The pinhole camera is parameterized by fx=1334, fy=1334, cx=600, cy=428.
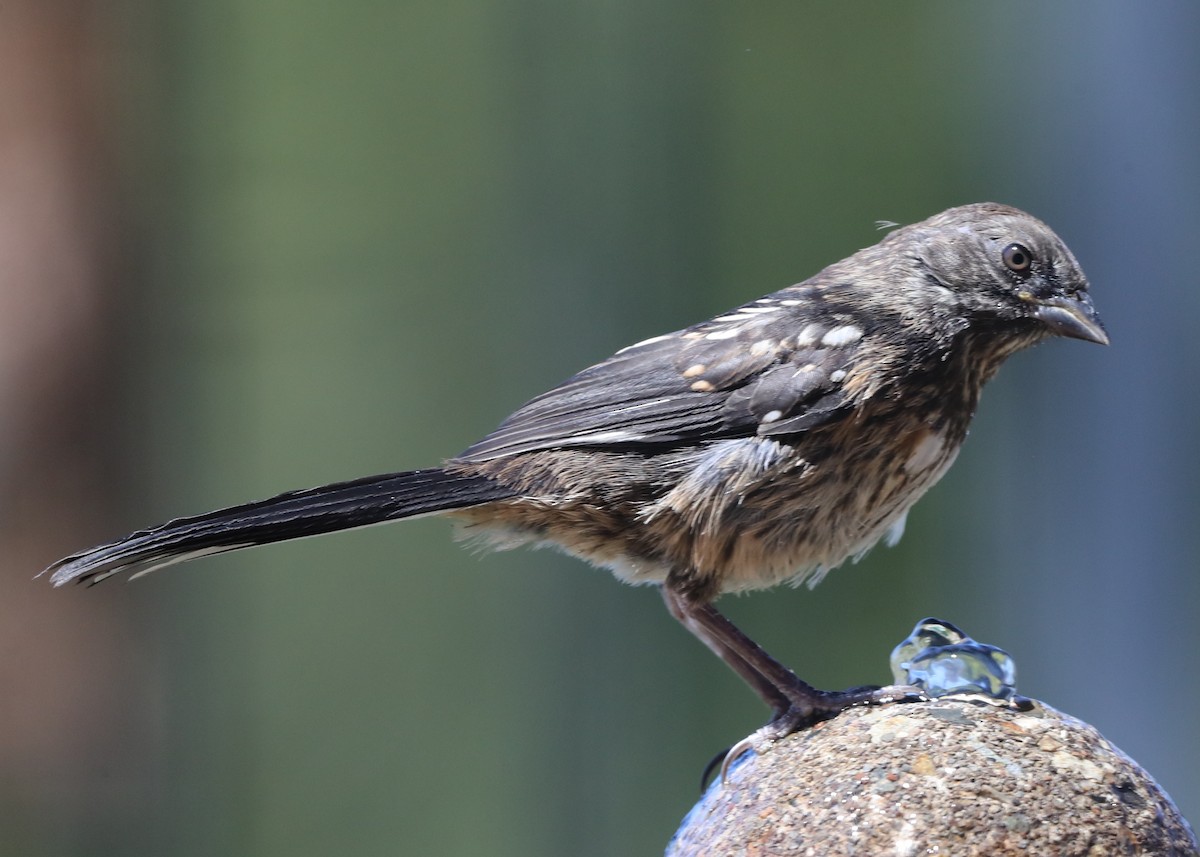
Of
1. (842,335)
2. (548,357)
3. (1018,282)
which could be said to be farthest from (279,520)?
(548,357)

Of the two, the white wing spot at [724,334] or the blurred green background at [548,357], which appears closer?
the white wing spot at [724,334]

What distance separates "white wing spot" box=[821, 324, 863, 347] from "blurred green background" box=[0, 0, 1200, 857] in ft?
7.92

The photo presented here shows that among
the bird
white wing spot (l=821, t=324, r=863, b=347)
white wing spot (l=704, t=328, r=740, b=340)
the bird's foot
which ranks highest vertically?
white wing spot (l=704, t=328, r=740, b=340)

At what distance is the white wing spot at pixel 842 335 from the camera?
311 cm

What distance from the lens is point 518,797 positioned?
5.89 meters

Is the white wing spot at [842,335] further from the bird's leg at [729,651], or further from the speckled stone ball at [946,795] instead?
the speckled stone ball at [946,795]

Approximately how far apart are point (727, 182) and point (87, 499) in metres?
2.94

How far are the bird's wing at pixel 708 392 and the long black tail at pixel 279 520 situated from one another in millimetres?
172

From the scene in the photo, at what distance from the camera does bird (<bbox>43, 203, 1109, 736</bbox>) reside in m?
3.01

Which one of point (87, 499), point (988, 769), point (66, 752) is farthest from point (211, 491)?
point (988, 769)

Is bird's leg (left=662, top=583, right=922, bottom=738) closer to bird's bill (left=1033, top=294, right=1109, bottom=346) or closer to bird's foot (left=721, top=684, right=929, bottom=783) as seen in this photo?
bird's foot (left=721, top=684, right=929, bottom=783)

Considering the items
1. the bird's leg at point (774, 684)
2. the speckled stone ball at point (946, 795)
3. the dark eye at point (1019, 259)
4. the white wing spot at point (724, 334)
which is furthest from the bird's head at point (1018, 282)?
the speckled stone ball at point (946, 795)

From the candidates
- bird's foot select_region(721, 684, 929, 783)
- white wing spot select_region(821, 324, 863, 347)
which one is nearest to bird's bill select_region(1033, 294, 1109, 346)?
white wing spot select_region(821, 324, 863, 347)

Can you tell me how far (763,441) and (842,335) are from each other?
34cm
